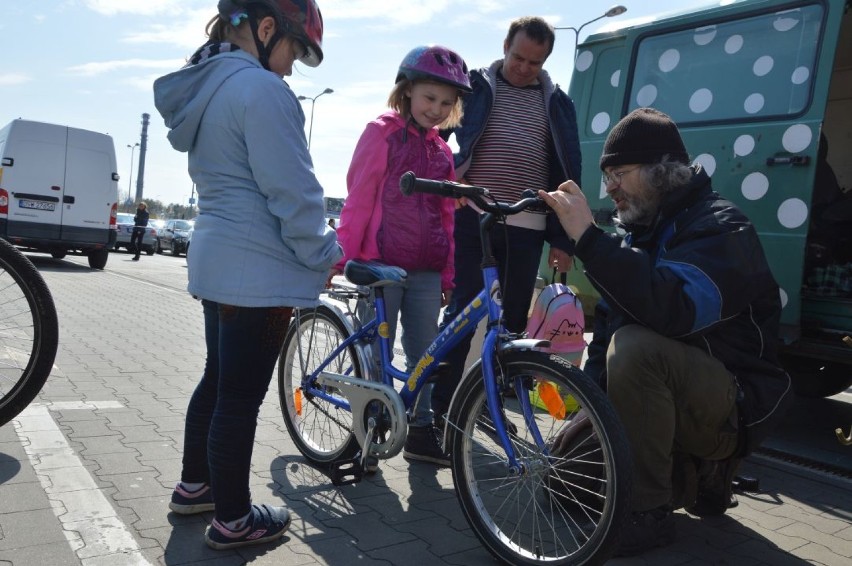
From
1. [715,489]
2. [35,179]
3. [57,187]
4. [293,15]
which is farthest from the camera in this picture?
[57,187]

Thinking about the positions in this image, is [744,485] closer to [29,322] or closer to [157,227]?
[29,322]

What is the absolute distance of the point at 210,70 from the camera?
2598 mm

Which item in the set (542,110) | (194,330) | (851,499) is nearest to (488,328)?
(542,110)

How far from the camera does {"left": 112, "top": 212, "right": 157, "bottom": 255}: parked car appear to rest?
27422 millimetres

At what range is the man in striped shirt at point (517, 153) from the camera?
4082 mm

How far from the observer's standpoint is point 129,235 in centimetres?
2875

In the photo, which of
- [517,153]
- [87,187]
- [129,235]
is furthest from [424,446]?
[129,235]

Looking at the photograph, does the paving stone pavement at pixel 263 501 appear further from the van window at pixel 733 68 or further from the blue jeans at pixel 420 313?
the van window at pixel 733 68

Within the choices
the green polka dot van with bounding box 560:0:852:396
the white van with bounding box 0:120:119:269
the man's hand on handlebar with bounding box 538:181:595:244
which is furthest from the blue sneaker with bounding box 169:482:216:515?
the white van with bounding box 0:120:119:269

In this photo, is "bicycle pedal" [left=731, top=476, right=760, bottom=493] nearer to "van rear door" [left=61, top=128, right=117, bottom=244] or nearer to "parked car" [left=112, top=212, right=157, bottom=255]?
"van rear door" [left=61, top=128, right=117, bottom=244]

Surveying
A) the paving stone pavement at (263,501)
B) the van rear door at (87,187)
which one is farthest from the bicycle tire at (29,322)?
the van rear door at (87,187)

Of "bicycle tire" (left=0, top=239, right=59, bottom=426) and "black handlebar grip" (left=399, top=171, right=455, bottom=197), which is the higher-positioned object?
"black handlebar grip" (left=399, top=171, right=455, bottom=197)

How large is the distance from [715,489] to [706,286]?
1.00 meters

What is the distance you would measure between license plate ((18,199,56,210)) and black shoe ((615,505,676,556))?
14.4 m
